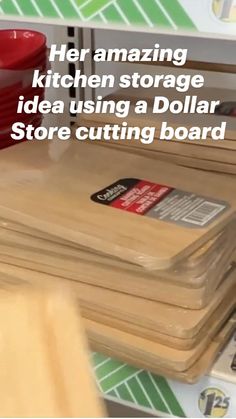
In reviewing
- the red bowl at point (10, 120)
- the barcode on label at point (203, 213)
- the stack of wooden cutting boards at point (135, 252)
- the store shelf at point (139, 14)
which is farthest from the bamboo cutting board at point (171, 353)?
the red bowl at point (10, 120)

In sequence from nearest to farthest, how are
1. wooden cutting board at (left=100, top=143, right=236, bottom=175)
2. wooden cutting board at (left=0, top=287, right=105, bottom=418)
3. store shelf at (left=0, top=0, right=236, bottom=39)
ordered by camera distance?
wooden cutting board at (left=0, top=287, right=105, bottom=418), store shelf at (left=0, top=0, right=236, bottom=39), wooden cutting board at (left=100, top=143, right=236, bottom=175)

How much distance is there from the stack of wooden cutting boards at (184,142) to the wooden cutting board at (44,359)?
0.55 meters

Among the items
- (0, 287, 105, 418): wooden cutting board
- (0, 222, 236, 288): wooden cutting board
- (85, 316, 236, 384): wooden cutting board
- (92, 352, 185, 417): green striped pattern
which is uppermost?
(0, 287, 105, 418): wooden cutting board

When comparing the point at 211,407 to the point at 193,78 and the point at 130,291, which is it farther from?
the point at 193,78

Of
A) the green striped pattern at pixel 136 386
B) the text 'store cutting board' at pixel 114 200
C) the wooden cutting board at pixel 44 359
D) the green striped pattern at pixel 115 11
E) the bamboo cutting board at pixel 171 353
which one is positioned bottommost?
the green striped pattern at pixel 136 386

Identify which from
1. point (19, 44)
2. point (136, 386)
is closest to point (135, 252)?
point (136, 386)

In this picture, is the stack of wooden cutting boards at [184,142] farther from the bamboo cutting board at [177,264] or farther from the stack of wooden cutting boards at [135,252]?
the bamboo cutting board at [177,264]

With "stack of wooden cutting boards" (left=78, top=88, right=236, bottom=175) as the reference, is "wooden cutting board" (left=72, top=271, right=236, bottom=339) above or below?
below

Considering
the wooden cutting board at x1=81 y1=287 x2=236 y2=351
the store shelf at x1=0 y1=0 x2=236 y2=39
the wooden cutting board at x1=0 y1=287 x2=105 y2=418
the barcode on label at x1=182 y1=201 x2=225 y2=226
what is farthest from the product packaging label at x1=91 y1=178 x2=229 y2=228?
the wooden cutting board at x1=0 y1=287 x2=105 y2=418

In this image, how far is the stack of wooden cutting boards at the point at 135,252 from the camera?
70 cm

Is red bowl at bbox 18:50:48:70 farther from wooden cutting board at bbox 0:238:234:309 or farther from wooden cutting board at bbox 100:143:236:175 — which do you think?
wooden cutting board at bbox 0:238:234:309

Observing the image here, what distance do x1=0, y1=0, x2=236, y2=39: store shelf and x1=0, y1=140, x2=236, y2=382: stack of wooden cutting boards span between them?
0.21 m

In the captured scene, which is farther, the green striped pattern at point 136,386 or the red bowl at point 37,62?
the red bowl at point 37,62

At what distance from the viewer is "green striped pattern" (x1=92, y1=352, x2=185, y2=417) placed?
0.75 m
